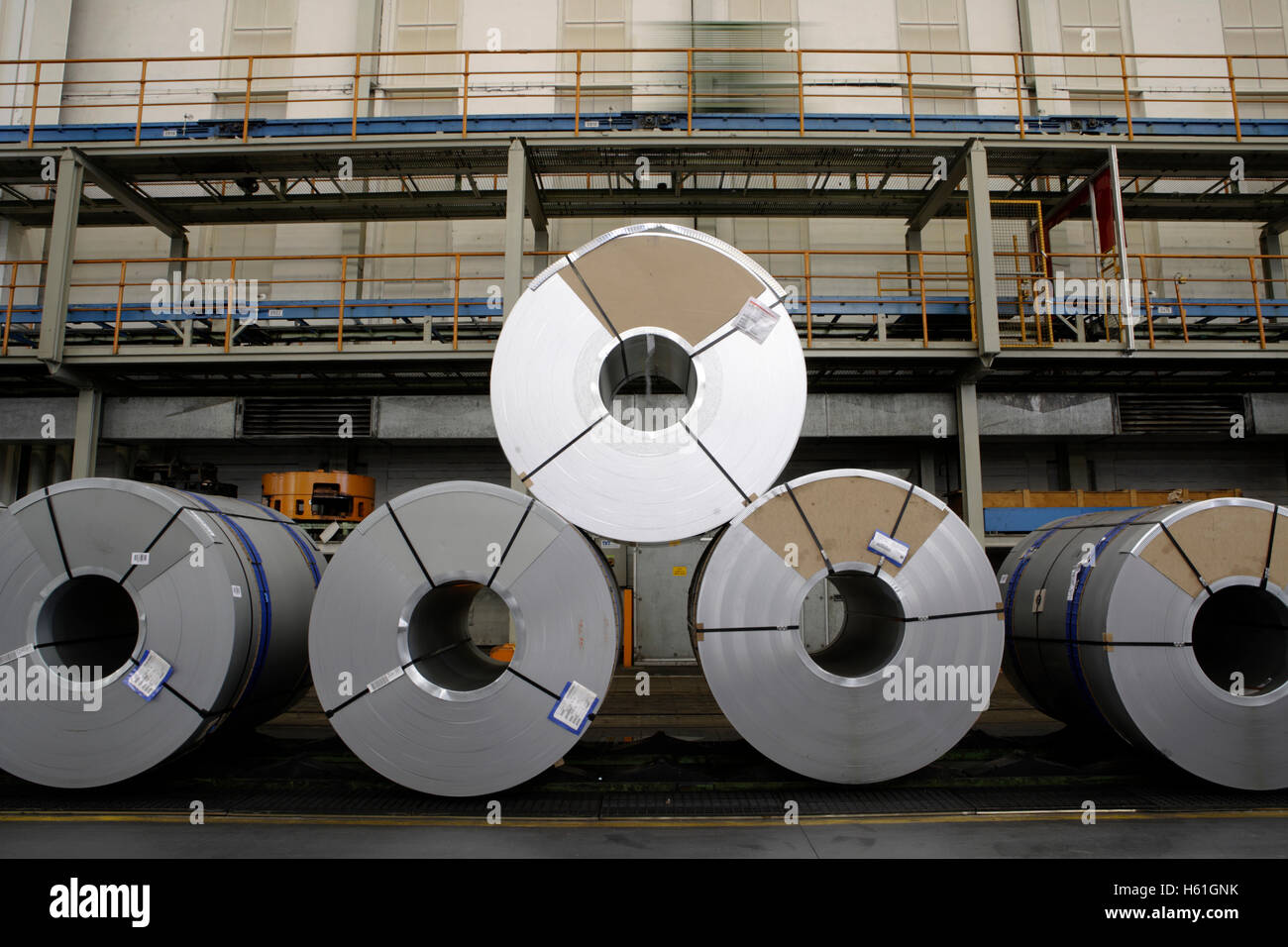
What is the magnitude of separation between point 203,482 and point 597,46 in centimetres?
839

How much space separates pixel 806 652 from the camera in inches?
130

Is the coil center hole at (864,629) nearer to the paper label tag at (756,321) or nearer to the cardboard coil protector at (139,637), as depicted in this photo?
the paper label tag at (756,321)

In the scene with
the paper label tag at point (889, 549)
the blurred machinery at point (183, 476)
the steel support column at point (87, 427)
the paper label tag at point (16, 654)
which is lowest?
the paper label tag at point (16, 654)

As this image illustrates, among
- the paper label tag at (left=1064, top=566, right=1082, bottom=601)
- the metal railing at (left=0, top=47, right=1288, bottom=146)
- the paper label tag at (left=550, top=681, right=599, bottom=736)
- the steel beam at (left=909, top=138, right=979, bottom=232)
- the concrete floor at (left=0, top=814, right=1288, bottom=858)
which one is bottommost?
the concrete floor at (left=0, top=814, right=1288, bottom=858)

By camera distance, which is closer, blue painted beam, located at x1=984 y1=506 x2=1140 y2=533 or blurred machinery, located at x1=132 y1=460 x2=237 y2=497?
blue painted beam, located at x1=984 y1=506 x2=1140 y2=533

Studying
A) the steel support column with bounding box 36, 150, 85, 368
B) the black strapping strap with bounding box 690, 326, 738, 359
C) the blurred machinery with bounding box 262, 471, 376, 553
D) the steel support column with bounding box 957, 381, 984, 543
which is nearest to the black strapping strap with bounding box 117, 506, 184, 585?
the black strapping strap with bounding box 690, 326, 738, 359

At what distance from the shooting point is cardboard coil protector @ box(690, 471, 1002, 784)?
3.25m

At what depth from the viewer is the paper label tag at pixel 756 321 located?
3.29 metres

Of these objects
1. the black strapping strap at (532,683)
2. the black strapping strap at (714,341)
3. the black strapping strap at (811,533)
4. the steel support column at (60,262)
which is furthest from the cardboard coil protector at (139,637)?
the steel support column at (60,262)

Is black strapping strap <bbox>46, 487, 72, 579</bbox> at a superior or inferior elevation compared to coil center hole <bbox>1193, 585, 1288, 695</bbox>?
superior

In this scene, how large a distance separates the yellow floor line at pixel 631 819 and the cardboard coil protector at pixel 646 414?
4.29 feet

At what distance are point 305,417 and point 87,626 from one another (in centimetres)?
503

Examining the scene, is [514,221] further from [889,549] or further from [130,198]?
[889,549]

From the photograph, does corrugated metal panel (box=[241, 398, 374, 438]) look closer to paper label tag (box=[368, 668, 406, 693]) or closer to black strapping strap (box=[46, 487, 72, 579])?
black strapping strap (box=[46, 487, 72, 579])
